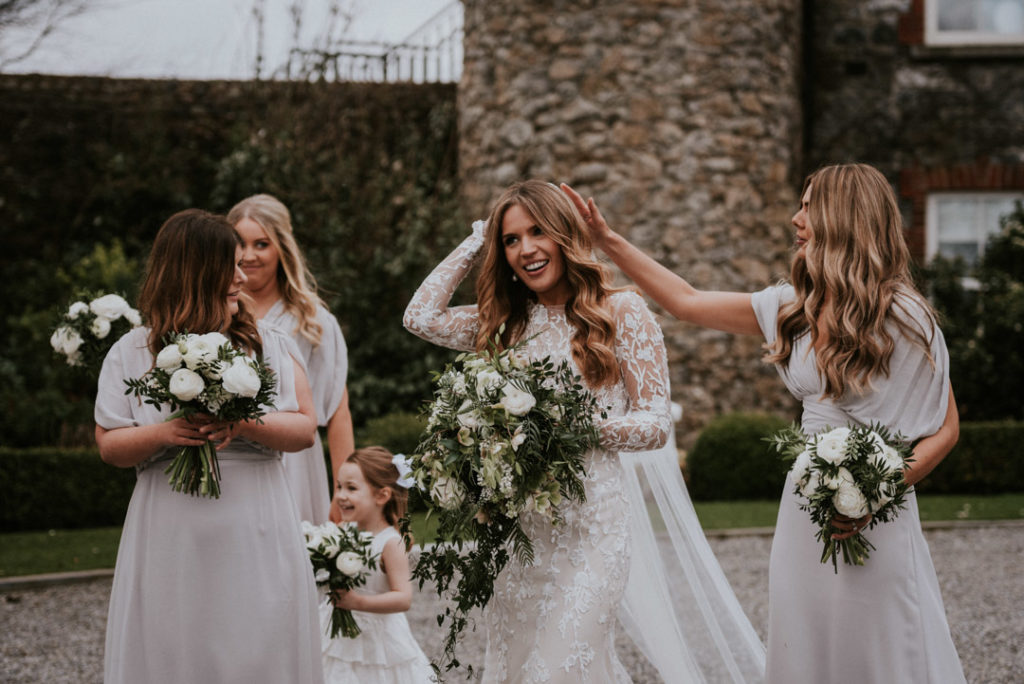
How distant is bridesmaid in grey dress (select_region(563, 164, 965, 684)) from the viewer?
11.3 feet

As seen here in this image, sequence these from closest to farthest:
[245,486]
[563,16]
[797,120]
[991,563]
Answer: [245,486], [991,563], [563,16], [797,120]

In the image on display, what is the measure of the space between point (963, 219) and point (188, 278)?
44.1ft

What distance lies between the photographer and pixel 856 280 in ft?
11.4

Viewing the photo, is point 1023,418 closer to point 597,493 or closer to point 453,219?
point 453,219

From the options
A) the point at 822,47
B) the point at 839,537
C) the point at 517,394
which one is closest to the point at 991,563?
the point at 839,537

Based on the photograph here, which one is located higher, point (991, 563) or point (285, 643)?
point (285, 643)

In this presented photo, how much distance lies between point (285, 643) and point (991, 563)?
7.24 m

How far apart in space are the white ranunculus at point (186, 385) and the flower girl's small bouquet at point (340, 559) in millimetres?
1275

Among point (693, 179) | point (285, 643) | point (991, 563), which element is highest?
point (693, 179)

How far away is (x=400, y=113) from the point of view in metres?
14.7

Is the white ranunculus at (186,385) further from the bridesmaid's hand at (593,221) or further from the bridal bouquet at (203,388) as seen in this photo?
the bridesmaid's hand at (593,221)

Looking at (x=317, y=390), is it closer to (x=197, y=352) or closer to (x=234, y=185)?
(x=197, y=352)

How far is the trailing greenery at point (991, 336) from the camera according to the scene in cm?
1316

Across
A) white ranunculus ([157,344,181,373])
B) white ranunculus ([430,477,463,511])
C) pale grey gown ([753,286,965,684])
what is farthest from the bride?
white ranunculus ([157,344,181,373])
